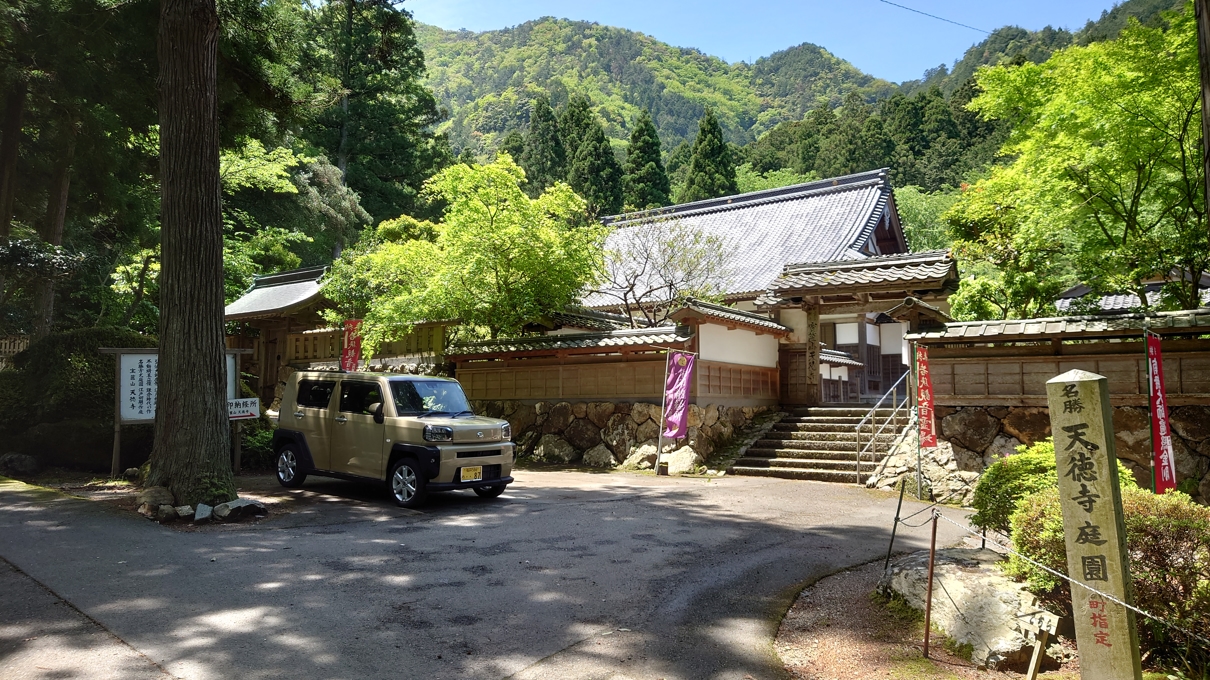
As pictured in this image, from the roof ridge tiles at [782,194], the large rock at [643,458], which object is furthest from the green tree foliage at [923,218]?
the large rock at [643,458]

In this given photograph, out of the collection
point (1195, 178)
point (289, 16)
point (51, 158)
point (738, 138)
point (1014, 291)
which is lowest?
point (1014, 291)

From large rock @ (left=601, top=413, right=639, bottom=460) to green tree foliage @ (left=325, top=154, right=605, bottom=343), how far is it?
305 centimetres

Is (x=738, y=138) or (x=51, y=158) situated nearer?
(x=51, y=158)

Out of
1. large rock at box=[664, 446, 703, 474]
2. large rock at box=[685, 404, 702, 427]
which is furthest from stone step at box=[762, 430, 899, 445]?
large rock at box=[664, 446, 703, 474]

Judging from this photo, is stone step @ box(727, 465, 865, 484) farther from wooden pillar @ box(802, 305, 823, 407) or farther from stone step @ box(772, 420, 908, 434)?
wooden pillar @ box(802, 305, 823, 407)

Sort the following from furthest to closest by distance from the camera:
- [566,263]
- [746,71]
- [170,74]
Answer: [746,71] → [566,263] → [170,74]

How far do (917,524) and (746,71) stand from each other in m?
105

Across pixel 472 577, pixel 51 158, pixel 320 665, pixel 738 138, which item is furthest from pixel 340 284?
pixel 738 138

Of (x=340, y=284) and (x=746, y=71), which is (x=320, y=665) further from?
(x=746, y=71)

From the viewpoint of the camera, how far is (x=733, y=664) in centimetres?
424

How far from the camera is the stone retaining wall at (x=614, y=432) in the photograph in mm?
14609

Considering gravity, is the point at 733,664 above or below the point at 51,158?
below

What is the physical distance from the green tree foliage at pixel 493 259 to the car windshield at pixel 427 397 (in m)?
5.97

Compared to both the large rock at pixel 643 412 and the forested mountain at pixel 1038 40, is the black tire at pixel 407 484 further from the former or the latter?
the forested mountain at pixel 1038 40
